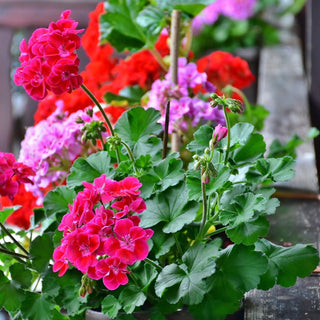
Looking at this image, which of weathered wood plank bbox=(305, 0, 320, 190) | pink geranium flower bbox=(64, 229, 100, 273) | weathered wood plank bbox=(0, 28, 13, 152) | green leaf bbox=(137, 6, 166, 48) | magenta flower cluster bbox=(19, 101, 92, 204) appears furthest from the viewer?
weathered wood plank bbox=(0, 28, 13, 152)

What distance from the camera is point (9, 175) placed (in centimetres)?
94

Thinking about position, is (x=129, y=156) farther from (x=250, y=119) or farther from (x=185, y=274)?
(x=250, y=119)

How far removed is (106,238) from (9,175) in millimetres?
241

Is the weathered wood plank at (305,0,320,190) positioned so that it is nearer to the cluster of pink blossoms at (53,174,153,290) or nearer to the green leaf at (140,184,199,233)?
the green leaf at (140,184,199,233)

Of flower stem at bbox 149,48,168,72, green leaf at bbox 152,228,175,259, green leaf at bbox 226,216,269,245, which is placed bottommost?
green leaf at bbox 152,228,175,259

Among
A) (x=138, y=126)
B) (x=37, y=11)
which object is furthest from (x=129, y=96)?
(x=37, y=11)

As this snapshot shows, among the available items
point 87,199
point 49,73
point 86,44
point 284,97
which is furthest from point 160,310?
point 284,97

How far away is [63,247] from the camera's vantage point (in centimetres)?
77

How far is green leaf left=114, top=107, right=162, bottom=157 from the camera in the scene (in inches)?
38.5

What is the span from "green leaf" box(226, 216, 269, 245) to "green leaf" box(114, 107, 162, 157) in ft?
0.69

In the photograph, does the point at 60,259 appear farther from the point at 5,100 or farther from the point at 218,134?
the point at 5,100

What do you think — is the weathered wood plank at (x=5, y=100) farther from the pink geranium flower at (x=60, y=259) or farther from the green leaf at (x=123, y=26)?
the pink geranium flower at (x=60, y=259)

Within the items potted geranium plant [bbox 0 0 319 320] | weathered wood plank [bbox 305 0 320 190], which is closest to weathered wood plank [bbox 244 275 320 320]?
potted geranium plant [bbox 0 0 319 320]

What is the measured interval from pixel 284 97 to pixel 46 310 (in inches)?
53.9
